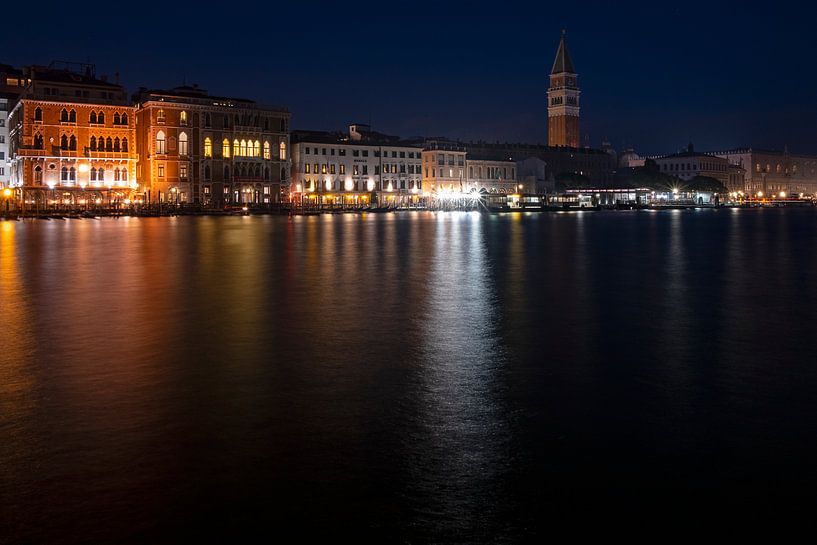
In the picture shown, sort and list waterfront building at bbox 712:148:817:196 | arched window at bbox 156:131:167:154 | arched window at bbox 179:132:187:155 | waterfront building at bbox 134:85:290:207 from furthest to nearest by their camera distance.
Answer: waterfront building at bbox 712:148:817:196, arched window at bbox 179:132:187:155, waterfront building at bbox 134:85:290:207, arched window at bbox 156:131:167:154

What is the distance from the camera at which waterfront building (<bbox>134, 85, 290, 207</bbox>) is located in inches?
3378

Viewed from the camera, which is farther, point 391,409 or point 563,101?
point 563,101

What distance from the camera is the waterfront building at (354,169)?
336 ft

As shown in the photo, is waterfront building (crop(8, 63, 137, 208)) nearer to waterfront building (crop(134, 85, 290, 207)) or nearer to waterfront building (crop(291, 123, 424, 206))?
waterfront building (crop(134, 85, 290, 207))

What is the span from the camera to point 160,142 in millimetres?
85438

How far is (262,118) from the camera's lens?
94.3m

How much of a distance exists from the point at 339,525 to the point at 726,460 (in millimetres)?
3267

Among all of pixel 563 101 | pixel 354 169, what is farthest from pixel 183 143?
pixel 563 101

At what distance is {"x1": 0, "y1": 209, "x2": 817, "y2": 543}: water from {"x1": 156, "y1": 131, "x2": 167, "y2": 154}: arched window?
71.4m

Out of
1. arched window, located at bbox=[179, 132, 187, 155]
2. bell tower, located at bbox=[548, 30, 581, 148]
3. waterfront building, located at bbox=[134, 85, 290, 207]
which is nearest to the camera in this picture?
waterfront building, located at bbox=[134, 85, 290, 207]

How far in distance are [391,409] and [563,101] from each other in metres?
Answer: 183

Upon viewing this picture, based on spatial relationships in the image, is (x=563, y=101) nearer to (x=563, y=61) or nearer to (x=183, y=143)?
(x=563, y=61)

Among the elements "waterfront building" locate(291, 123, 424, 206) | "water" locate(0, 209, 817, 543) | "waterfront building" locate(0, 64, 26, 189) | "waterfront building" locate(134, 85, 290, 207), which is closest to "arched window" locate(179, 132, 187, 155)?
"waterfront building" locate(134, 85, 290, 207)

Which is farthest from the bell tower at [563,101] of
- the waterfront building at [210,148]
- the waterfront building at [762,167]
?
the waterfront building at [210,148]
